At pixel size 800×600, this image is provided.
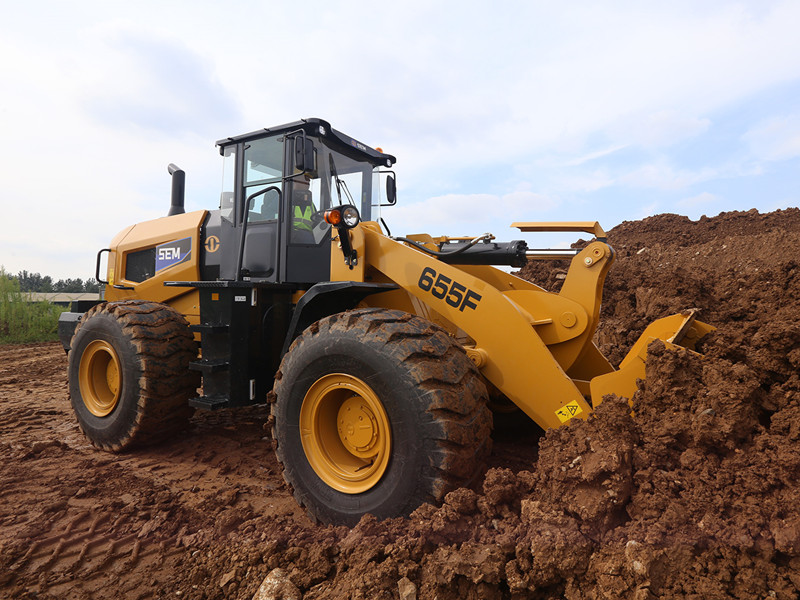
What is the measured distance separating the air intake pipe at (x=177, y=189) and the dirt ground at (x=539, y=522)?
3.39m

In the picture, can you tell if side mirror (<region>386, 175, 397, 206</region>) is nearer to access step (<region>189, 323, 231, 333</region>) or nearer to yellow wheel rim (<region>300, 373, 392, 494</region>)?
access step (<region>189, 323, 231, 333</region>)

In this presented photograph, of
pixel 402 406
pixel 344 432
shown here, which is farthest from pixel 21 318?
pixel 402 406

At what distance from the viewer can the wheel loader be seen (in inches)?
112

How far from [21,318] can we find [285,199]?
15.9 m

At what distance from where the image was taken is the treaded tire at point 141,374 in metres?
4.50

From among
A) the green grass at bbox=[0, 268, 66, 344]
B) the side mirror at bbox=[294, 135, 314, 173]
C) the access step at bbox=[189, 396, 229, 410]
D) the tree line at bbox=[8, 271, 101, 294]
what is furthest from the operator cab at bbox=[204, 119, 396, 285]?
the tree line at bbox=[8, 271, 101, 294]

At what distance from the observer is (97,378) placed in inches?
203

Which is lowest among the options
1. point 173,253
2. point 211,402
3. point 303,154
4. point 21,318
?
point 211,402

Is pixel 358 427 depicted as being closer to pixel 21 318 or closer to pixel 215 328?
pixel 215 328

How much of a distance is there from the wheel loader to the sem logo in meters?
0.02

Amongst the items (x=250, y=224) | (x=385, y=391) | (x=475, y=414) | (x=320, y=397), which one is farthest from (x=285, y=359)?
(x=250, y=224)

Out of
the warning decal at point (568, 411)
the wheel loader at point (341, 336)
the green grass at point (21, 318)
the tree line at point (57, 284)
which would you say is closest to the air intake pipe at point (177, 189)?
the wheel loader at point (341, 336)

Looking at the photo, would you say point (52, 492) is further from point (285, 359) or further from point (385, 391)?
point (385, 391)

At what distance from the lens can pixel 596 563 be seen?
2107 mm
